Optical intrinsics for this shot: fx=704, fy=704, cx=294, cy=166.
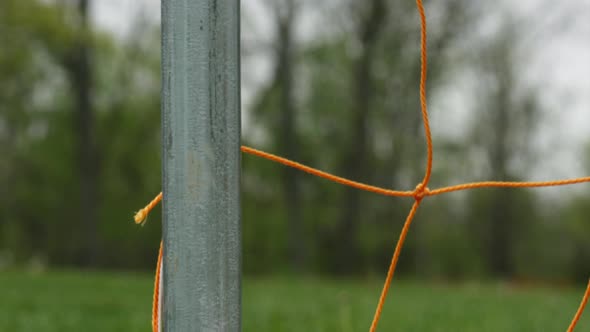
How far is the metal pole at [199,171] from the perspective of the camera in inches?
46.6

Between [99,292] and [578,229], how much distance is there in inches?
696

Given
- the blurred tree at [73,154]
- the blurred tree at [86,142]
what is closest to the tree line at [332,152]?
the blurred tree at [73,154]

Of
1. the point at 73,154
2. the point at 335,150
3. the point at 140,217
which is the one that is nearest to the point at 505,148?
the point at 335,150

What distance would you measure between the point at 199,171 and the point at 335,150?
2078 centimetres

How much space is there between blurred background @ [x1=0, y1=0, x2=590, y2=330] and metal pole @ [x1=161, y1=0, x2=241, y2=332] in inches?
652

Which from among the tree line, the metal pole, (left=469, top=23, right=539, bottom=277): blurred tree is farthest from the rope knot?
(left=469, top=23, right=539, bottom=277): blurred tree

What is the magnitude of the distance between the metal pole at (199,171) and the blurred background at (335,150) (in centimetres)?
1657

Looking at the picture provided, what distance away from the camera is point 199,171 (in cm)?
119

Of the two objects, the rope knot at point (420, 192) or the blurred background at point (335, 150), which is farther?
the blurred background at point (335, 150)

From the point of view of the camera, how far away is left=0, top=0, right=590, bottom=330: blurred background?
61.0 ft

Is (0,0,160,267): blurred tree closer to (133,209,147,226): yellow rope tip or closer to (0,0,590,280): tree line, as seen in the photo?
(0,0,590,280): tree line

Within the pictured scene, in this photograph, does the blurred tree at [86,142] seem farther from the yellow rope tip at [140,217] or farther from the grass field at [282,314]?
the yellow rope tip at [140,217]

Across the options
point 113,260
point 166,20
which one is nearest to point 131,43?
point 113,260

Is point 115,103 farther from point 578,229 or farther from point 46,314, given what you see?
point 46,314
